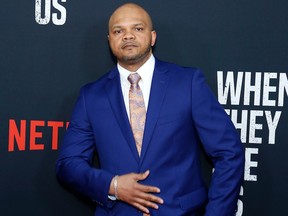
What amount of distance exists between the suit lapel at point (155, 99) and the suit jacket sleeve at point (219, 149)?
13 centimetres

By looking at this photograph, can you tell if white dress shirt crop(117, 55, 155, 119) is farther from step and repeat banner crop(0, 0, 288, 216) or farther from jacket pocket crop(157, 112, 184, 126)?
step and repeat banner crop(0, 0, 288, 216)

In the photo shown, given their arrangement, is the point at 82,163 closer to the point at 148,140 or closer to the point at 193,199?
the point at 148,140

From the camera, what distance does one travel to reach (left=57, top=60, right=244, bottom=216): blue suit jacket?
1.90 metres

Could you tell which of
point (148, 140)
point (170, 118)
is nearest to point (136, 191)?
point (148, 140)

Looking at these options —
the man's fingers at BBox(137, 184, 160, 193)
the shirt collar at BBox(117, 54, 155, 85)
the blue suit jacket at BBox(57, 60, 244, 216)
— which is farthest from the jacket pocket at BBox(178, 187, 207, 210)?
the shirt collar at BBox(117, 54, 155, 85)

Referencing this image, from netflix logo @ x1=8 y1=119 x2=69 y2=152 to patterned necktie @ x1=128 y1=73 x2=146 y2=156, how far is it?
18.9 inches

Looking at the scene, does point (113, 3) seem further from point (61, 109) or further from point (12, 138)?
point (12, 138)

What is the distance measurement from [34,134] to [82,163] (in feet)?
1.51

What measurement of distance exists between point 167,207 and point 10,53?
1044mm

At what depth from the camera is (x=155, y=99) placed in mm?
1960

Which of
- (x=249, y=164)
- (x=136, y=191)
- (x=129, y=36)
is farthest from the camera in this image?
(x=249, y=164)

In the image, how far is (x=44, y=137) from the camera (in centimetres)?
236

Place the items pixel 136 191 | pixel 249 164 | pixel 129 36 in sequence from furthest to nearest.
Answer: pixel 249 164 < pixel 129 36 < pixel 136 191

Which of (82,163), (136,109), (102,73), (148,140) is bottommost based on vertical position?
(82,163)
